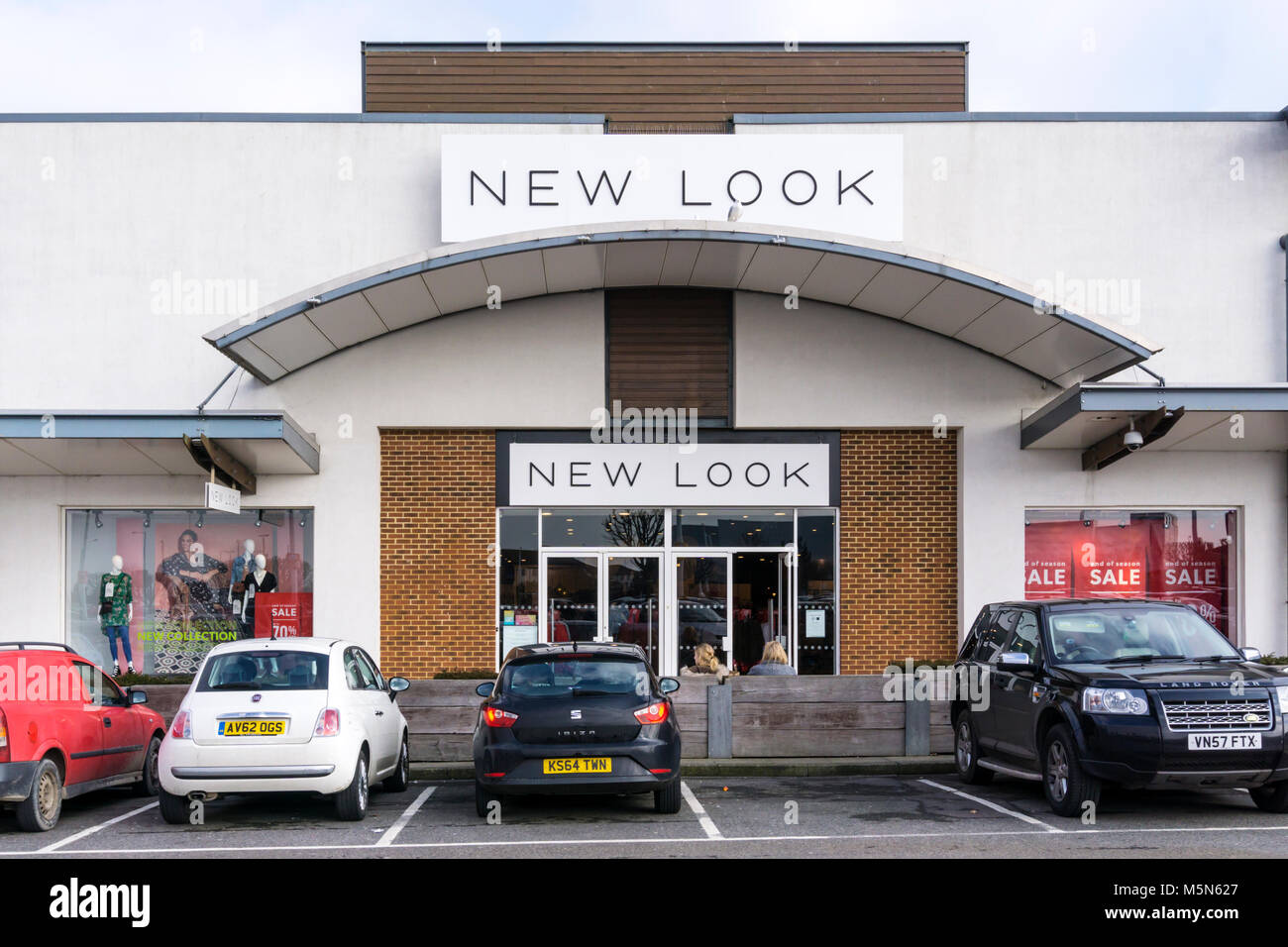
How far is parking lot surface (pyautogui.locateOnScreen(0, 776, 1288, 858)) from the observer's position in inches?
337

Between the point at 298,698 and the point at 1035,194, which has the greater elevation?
the point at 1035,194

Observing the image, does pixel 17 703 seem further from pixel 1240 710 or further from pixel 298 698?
pixel 1240 710

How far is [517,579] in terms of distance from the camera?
664 inches

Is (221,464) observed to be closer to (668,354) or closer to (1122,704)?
(668,354)

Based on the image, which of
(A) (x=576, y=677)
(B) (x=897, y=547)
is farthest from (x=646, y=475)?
(A) (x=576, y=677)

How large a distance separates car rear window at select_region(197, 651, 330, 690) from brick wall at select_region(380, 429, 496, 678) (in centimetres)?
631

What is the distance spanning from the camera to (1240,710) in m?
9.26

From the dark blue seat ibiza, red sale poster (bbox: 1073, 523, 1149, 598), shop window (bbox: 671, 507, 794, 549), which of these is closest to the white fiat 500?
the dark blue seat ibiza

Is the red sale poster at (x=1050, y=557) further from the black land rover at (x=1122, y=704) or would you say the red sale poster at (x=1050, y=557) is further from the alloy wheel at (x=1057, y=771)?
the alloy wheel at (x=1057, y=771)

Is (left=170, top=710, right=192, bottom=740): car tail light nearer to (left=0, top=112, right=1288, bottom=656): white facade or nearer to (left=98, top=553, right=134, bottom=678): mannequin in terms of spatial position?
(left=0, top=112, right=1288, bottom=656): white facade

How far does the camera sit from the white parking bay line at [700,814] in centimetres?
937

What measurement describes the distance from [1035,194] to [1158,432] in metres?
3.81

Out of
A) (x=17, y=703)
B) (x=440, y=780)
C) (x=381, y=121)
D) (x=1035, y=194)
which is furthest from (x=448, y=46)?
(x=17, y=703)

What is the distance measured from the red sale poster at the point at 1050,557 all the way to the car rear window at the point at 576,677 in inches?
334
